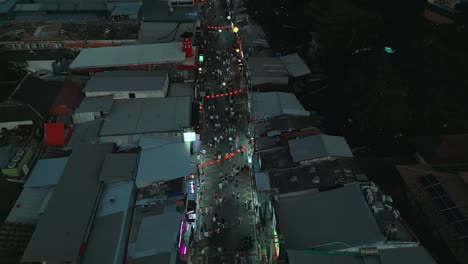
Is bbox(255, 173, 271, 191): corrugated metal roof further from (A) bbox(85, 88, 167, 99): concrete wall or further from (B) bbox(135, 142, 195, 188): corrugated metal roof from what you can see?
(A) bbox(85, 88, 167, 99): concrete wall

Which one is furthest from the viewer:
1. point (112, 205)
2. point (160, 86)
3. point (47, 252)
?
point (160, 86)

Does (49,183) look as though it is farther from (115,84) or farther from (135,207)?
(115,84)

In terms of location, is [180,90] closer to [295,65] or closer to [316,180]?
[295,65]

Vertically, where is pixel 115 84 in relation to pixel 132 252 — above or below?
above

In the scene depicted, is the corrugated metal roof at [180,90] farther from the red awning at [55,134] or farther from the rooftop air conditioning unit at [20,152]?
the rooftop air conditioning unit at [20,152]

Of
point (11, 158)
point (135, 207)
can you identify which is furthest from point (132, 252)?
point (11, 158)

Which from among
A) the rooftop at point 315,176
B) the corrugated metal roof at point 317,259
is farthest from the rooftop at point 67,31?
the corrugated metal roof at point 317,259

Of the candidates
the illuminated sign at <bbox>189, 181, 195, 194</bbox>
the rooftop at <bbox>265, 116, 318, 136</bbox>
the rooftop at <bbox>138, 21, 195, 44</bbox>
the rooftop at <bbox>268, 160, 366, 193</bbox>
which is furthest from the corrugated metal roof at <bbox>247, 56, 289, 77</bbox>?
the illuminated sign at <bbox>189, 181, 195, 194</bbox>
